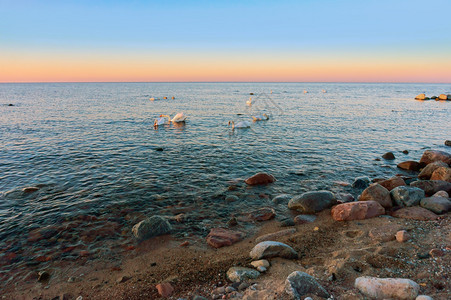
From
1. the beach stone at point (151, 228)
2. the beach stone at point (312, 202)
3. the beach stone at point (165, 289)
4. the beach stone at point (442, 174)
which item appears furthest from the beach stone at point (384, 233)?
the beach stone at point (151, 228)

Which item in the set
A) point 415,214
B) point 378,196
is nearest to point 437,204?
point 415,214

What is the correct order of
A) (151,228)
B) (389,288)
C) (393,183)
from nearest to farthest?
(389,288) → (151,228) → (393,183)

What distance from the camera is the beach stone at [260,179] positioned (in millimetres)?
14259

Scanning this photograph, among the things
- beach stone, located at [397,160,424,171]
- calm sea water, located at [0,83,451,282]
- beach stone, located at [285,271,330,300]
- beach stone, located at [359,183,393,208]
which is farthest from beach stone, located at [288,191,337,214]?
beach stone, located at [397,160,424,171]

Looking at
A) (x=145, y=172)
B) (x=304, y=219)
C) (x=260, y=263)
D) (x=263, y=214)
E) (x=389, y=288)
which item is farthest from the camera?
(x=145, y=172)

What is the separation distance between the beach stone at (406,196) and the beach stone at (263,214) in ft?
18.9

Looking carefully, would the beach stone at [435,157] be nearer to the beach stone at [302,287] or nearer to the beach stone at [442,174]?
the beach stone at [442,174]

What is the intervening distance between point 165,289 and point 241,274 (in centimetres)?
206

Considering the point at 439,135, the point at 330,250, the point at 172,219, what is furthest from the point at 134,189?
the point at 439,135

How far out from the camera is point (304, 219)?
1041 centimetres

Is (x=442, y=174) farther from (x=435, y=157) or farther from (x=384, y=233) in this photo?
(x=384, y=233)

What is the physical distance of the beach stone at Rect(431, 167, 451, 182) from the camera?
13.2 m

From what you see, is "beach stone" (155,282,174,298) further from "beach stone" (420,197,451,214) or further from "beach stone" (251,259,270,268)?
"beach stone" (420,197,451,214)

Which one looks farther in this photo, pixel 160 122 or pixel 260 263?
pixel 160 122
